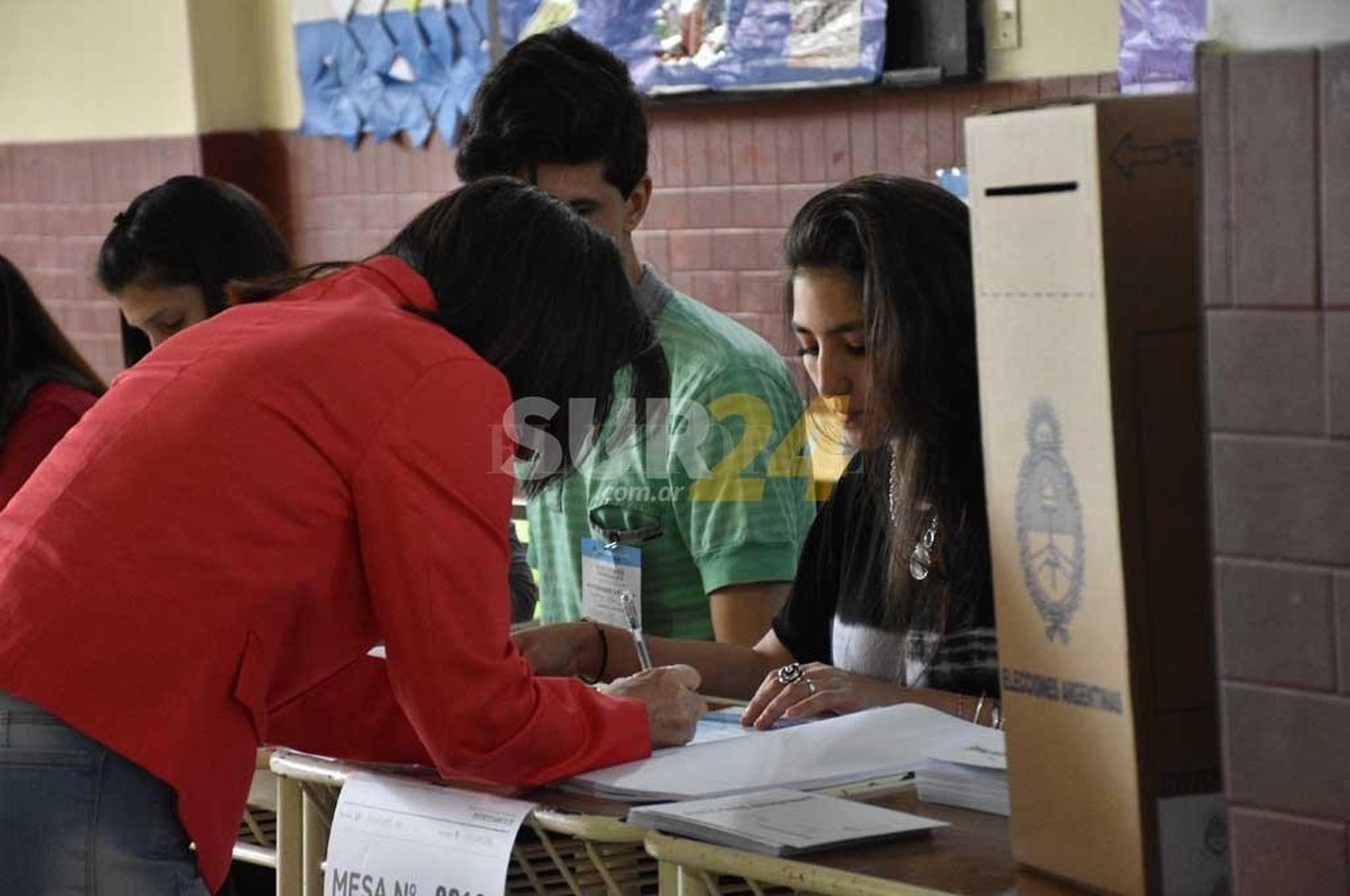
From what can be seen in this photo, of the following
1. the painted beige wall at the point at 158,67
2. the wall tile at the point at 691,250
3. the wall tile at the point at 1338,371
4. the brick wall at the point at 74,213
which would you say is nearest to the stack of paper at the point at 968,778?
the wall tile at the point at 1338,371

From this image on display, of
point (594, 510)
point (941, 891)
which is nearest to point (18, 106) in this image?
point (594, 510)

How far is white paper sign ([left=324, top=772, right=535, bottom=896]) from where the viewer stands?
61.0 inches

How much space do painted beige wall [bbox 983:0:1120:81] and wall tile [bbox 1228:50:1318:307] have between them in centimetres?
292

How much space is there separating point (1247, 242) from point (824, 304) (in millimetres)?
1073

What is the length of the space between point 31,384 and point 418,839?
1.40m

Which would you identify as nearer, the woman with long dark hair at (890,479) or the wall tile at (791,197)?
the woman with long dark hair at (890,479)

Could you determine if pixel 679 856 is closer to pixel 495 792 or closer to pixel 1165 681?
pixel 495 792

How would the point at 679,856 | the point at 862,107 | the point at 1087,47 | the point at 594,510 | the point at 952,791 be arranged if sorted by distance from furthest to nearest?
the point at 862,107, the point at 1087,47, the point at 594,510, the point at 952,791, the point at 679,856

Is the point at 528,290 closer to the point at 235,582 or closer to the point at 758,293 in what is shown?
the point at 235,582

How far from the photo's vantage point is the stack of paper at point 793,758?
1.60 metres

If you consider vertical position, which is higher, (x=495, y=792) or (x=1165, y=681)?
(x=1165, y=681)

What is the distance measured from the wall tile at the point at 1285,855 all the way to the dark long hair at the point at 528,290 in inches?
31.9

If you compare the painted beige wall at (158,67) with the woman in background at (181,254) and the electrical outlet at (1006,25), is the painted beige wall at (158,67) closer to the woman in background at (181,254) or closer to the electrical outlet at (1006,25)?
the electrical outlet at (1006,25)

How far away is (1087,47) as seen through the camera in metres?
3.88
